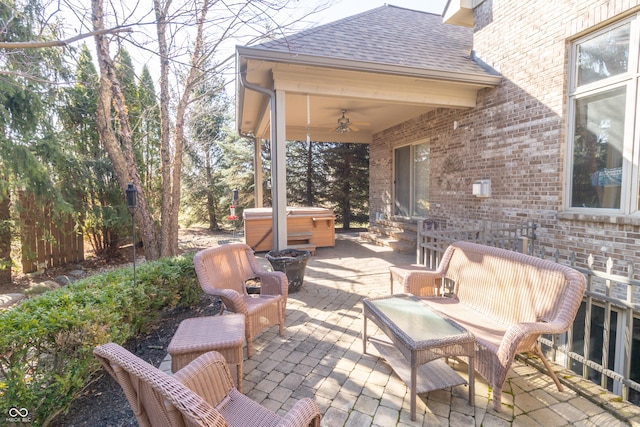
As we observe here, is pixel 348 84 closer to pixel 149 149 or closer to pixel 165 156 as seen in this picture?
pixel 165 156

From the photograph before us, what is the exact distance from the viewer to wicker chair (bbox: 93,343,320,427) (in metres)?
0.99

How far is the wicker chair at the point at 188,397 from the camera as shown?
3.24 ft

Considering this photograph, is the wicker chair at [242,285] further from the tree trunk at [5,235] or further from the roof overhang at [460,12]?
the roof overhang at [460,12]

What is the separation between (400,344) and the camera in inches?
80.4

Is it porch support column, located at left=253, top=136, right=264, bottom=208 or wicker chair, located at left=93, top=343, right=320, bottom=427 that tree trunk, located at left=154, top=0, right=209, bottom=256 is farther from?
wicker chair, located at left=93, top=343, right=320, bottom=427

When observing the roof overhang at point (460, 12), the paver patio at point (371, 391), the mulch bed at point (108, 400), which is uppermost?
the roof overhang at point (460, 12)

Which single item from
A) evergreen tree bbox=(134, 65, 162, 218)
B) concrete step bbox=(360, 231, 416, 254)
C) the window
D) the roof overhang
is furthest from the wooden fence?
the window

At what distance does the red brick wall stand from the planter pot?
3727 millimetres

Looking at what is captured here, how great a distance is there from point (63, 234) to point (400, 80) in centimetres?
814

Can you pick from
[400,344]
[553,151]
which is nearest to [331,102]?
[553,151]

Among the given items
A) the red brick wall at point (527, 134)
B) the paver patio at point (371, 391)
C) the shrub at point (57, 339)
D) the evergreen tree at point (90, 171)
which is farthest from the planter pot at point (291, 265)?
the evergreen tree at point (90, 171)

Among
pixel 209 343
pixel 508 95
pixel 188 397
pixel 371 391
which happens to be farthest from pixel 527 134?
→ pixel 188 397

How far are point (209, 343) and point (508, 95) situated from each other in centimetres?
586

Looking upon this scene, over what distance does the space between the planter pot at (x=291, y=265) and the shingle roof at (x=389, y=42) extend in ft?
8.99
